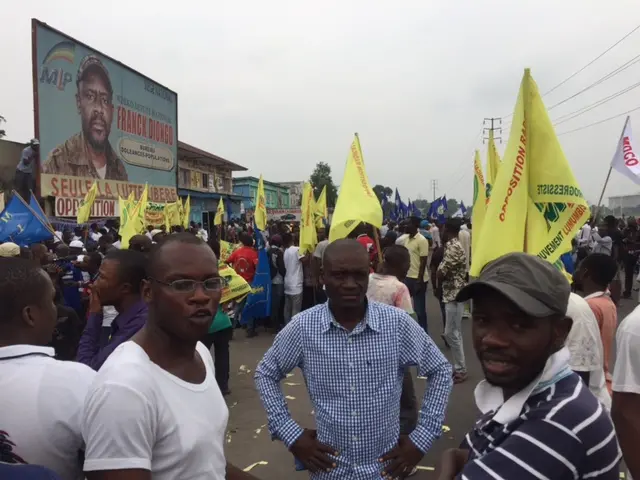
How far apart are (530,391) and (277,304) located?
8.56 metres

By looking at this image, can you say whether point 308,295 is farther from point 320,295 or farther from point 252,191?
point 252,191

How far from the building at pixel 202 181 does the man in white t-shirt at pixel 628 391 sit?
3388cm

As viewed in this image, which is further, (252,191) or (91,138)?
(252,191)

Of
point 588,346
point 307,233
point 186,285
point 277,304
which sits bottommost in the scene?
point 277,304

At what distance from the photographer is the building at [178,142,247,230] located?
39188 mm

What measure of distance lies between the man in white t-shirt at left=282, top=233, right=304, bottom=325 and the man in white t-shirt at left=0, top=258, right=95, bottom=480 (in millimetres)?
Answer: 7315

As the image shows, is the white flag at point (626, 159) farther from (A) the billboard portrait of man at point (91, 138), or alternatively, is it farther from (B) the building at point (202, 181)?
(B) the building at point (202, 181)

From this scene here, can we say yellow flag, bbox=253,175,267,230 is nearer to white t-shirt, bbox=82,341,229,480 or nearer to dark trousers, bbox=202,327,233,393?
dark trousers, bbox=202,327,233,393

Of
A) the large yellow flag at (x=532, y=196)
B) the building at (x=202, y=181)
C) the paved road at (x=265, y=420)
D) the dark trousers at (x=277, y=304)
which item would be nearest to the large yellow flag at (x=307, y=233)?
the dark trousers at (x=277, y=304)

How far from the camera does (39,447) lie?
5.53 feet

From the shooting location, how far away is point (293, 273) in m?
9.24

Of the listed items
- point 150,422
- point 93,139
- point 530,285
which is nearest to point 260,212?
point 150,422

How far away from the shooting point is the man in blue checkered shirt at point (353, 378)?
2.38 metres

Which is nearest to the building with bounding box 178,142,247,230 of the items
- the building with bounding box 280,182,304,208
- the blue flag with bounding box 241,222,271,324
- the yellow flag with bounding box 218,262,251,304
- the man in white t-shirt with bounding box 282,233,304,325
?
the blue flag with bounding box 241,222,271,324
